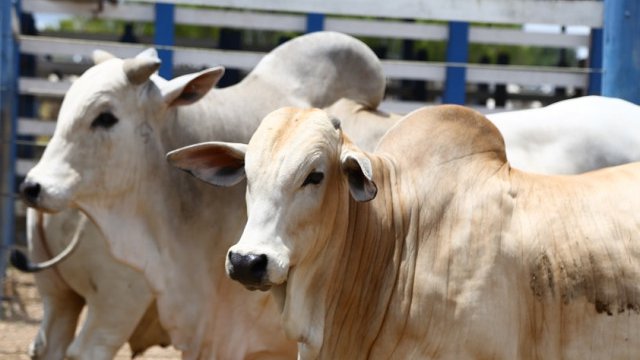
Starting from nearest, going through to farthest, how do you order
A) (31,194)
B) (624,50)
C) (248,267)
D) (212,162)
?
1. (248,267)
2. (212,162)
3. (31,194)
4. (624,50)

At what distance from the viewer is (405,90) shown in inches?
393

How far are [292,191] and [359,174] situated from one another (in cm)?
23

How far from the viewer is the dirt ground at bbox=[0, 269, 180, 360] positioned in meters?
6.66

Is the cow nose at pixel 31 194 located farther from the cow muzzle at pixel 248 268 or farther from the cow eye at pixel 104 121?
the cow muzzle at pixel 248 268

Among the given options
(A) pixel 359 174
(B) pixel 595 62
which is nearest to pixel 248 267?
(A) pixel 359 174

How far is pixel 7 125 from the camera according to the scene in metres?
7.54

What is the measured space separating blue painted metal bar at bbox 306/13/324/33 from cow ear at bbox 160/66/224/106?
9.32 ft

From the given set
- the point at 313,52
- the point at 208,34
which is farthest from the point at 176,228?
the point at 208,34

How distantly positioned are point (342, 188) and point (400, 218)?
225mm

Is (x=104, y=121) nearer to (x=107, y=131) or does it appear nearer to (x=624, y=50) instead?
(x=107, y=131)

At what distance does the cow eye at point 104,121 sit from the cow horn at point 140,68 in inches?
7.3

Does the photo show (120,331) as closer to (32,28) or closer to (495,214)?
(495,214)

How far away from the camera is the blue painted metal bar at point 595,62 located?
7.86 meters

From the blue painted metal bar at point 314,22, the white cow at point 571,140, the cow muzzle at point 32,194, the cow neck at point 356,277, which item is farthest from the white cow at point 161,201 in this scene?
the blue painted metal bar at point 314,22
